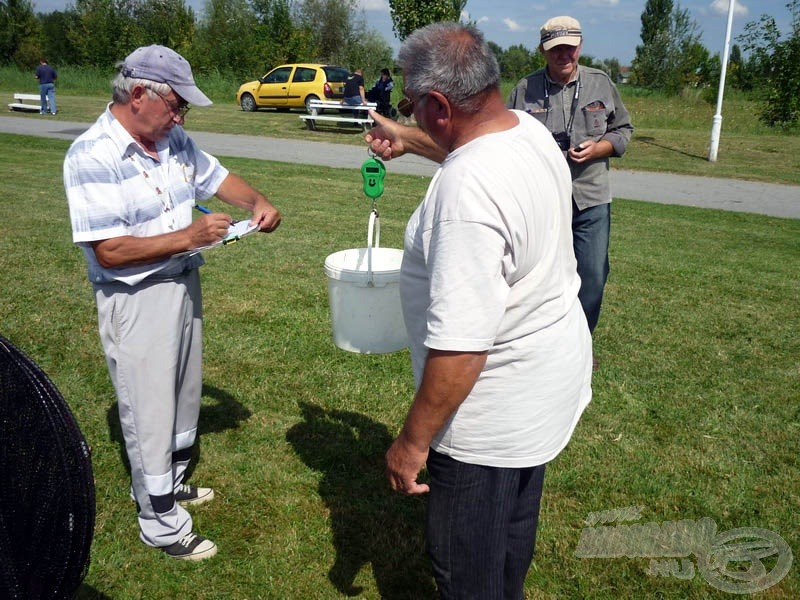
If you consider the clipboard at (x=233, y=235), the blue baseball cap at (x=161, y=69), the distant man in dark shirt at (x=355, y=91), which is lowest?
the clipboard at (x=233, y=235)

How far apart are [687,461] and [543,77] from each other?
7.73ft

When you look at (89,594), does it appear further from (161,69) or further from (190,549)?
(161,69)

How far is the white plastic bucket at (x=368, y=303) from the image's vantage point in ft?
10.0

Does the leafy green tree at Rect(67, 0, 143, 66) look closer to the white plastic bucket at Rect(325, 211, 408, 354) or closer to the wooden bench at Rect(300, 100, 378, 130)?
Answer: the wooden bench at Rect(300, 100, 378, 130)

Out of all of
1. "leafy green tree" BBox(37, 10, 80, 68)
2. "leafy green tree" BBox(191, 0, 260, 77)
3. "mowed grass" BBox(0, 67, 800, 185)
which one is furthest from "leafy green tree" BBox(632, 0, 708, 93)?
"leafy green tree" BBox(37, 10, 80, 68)

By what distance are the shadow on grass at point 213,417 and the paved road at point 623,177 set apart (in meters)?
9.14

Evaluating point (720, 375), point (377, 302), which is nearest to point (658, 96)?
point (720, 375)

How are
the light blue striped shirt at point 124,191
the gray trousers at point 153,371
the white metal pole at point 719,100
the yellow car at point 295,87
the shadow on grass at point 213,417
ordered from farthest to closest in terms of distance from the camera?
the yellow car at point 295,87 < the white metal pole at point 719,100 < the shadow on grass at point 213,417 < the gray trousers at point 153,371 < the light blue striped shirt at point 124,191

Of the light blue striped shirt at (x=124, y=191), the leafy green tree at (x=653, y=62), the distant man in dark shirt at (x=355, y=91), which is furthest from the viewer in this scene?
the leafy green tree at (x=653, y=62)

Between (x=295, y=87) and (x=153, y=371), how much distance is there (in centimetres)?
2258

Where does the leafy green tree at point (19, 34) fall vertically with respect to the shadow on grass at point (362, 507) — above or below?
above

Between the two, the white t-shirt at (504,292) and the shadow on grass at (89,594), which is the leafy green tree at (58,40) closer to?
the shadow on grass at (89,594)

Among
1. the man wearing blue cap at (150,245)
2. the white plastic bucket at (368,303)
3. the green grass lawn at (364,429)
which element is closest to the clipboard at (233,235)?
the man wearing blue cap at (150,245)

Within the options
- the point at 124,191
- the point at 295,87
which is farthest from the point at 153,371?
the point at 295,87
